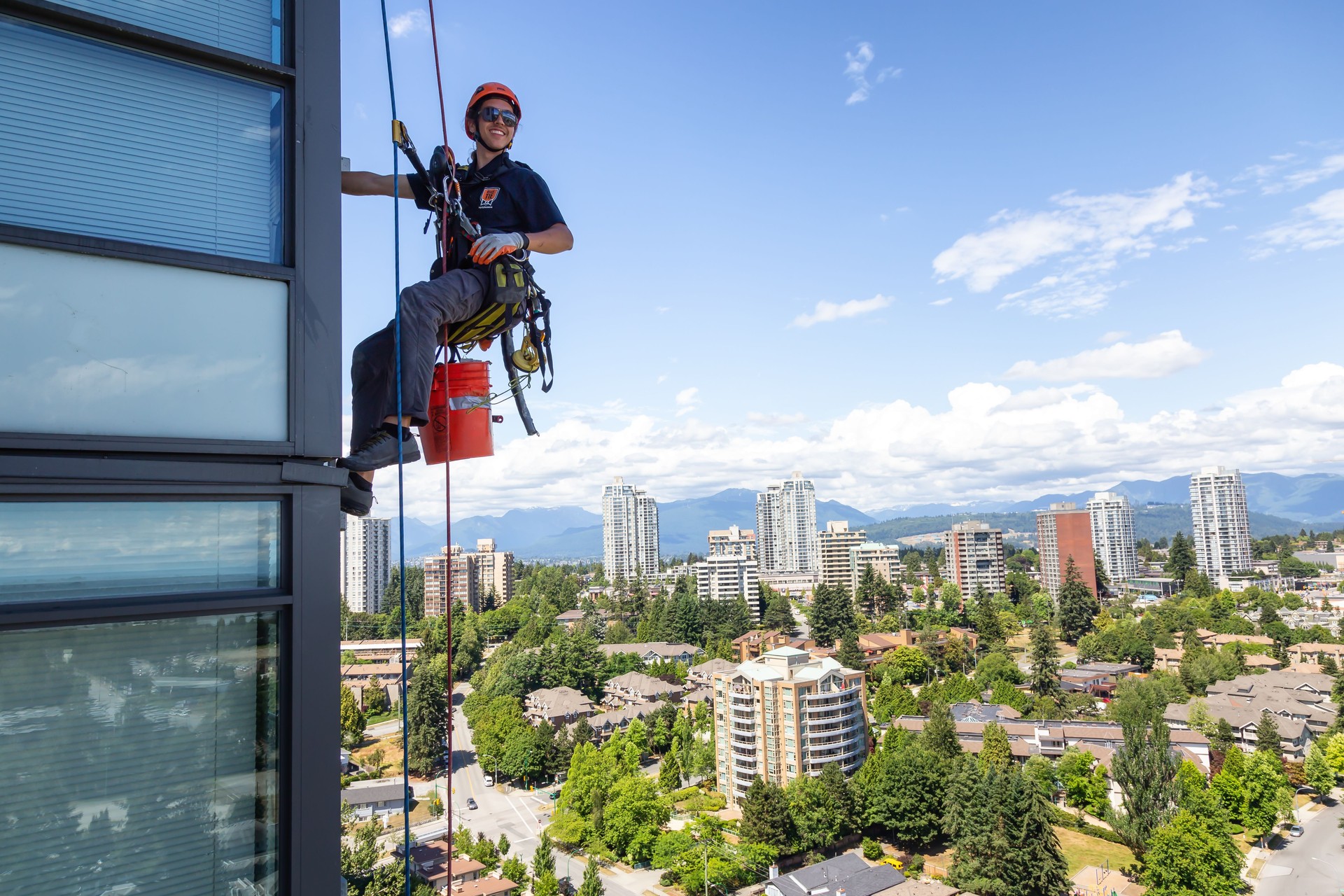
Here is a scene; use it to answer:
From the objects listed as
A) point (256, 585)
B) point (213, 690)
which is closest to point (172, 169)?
point (256, 585)

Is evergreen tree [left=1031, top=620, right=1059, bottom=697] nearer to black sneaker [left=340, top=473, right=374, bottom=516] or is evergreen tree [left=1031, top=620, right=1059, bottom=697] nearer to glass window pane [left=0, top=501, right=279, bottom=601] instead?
black sneaker [left=340, top=473, right=374, bottom=516]

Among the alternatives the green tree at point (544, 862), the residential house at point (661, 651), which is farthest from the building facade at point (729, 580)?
the green tree at point (544, 862)

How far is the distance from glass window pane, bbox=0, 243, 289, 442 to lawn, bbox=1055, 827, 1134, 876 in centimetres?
2218

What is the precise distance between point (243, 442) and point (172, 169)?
0.60 m

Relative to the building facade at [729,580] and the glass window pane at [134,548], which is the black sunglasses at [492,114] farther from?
the building facade at [729,580]

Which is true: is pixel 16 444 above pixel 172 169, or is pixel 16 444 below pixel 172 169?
below

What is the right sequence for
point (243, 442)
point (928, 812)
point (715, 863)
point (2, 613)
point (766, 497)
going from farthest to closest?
point (766, 497), point (928, 812), point (715, 863), point (243, 442), point (2, 613)

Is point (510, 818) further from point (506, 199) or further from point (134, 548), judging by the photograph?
point (134, 548)

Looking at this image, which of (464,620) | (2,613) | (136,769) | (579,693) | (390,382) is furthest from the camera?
(464,620)

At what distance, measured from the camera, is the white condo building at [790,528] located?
8719 cm

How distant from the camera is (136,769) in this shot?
1493 mm

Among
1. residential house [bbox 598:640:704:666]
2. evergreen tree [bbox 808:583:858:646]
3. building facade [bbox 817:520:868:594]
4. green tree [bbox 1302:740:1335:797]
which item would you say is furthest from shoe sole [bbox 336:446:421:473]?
building facade [bbox 817:520:868:594]

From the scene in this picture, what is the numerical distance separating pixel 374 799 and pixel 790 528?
7070 centimetres

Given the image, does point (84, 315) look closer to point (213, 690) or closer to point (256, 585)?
point (256, 585)
